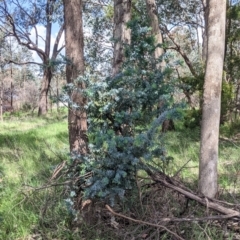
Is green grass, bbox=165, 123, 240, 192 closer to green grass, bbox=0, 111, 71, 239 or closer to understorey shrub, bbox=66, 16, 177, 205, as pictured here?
understorey shrub, bbox=66, 16, 177, 205

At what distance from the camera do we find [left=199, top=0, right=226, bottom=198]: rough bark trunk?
11.6 ft

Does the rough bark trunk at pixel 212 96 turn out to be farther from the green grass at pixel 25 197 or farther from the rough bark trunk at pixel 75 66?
the green grass at pixel 25 197

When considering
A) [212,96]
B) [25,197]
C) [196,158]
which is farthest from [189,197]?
[196,158]

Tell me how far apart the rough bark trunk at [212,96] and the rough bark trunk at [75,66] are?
1.28 metres

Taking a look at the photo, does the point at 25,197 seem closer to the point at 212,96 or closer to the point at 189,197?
the point at 189,197

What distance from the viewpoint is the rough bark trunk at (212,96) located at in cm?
354

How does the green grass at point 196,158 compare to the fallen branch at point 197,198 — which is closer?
the fallen branch at point 197,198

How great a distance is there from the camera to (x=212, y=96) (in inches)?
139

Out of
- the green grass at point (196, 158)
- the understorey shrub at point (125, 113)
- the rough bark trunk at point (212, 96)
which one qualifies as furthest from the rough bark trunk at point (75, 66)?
the rough bark trunk at point (212, 96)

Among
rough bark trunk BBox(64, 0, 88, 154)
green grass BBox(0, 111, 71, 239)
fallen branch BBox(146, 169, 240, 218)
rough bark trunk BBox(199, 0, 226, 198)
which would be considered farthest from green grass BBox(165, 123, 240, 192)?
green grass BBox(0, 111, 71, 239)

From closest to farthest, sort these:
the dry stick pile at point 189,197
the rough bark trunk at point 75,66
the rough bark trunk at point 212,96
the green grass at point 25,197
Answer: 1. the dry stick pile at point 189,197
2. the green grass at point 25,197
3. the rough bark trunk at point 75,66
4. the rough bark trunk at point 212,96

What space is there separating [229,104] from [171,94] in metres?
6.14

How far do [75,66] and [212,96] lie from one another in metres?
1.46

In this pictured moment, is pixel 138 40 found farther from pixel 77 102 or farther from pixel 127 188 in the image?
pixel 127 188
